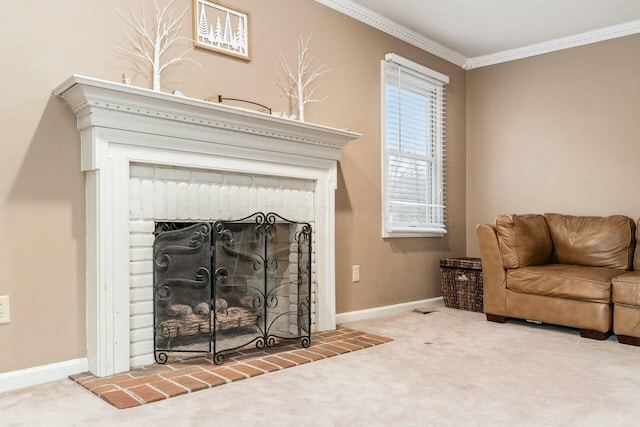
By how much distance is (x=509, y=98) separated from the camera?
4.69m

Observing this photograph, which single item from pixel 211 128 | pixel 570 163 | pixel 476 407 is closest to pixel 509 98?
pixel 570 163

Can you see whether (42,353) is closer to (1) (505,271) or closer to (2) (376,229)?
(2) (376,229)

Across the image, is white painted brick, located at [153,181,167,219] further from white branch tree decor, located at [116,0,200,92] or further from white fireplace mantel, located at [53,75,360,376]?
white branch tree decor, located at [116,0,200,92]

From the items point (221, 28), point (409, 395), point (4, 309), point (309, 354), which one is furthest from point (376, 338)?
point (221, 28)

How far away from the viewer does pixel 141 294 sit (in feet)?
8.06

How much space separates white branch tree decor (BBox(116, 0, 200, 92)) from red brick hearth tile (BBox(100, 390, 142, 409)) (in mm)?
1436

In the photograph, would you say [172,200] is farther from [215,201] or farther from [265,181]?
[265,181]

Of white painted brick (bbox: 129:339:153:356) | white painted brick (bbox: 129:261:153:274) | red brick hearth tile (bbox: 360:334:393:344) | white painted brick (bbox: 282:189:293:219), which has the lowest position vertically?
red brick hearth tile (bbox: 360:334:393:344)

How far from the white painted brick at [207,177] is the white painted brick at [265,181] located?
0.78 feet

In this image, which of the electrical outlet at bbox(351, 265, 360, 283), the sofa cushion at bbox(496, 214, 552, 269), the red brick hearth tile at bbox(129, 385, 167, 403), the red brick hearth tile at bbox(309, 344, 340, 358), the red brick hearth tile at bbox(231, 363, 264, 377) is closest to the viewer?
the red brick hearth tile at bbox(129, 385, 167, 403)

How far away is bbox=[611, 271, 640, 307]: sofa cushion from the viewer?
9.85ft

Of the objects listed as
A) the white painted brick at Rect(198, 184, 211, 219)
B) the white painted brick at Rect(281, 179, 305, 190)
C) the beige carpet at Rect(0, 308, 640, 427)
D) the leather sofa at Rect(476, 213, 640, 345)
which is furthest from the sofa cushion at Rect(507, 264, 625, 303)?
the white painted brick at Rect(198, 184, 211, 219)

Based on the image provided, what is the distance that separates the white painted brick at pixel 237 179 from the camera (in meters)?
2.82

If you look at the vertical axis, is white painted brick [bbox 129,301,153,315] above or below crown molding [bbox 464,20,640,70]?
below
